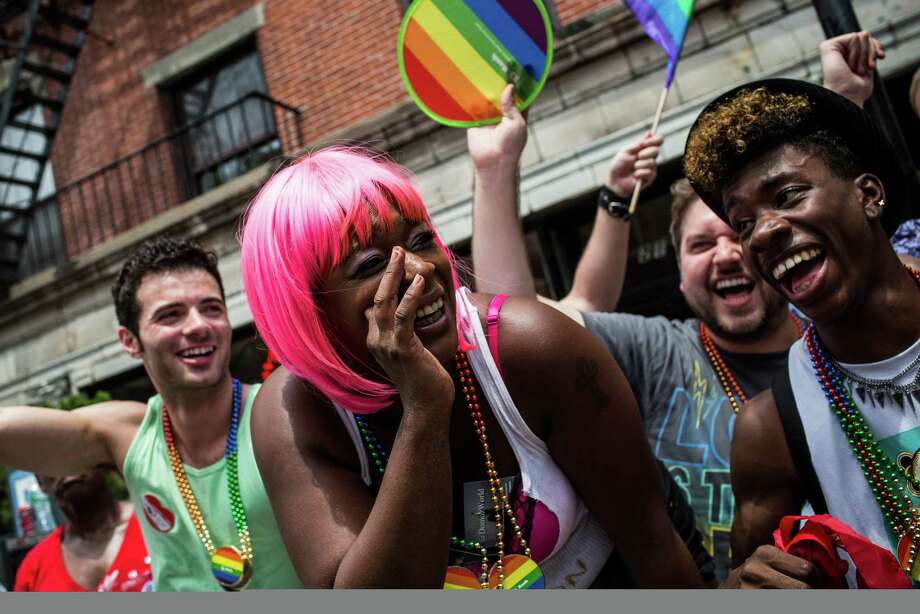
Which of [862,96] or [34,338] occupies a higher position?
[34,338]

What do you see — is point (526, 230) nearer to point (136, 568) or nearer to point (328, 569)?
point (136, 568)

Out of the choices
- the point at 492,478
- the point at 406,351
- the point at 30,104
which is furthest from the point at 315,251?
the point at 30,104

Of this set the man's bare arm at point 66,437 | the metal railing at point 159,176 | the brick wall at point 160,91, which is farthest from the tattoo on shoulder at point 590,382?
the metal railing at point 159,176

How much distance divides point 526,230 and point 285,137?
3.19 meters

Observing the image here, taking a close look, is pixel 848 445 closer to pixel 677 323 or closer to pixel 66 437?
pixel 677 323

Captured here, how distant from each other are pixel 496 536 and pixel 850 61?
5.51 ft

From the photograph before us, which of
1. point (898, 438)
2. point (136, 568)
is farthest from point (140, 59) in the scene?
point (898, 438)

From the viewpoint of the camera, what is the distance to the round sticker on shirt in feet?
8.25

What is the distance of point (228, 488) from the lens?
2.46m

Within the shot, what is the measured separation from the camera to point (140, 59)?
10133mm

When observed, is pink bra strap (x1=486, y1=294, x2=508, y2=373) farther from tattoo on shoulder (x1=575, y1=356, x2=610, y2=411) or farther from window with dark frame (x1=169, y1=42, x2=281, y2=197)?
window with dark frame (x1=169, y1=42, x2=281, y2=197)

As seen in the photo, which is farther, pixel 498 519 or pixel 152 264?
pixel 152 264

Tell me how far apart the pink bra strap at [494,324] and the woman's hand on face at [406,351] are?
0.24 meters

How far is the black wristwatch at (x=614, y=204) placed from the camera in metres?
2.81
